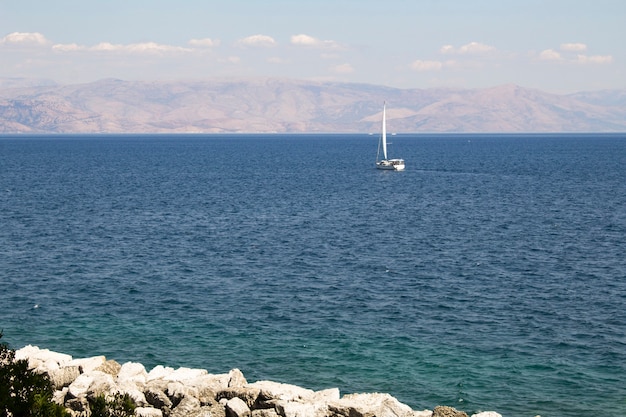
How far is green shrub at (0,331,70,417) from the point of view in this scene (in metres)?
18.0

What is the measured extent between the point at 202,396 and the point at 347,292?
2479cm

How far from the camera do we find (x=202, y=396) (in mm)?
30406

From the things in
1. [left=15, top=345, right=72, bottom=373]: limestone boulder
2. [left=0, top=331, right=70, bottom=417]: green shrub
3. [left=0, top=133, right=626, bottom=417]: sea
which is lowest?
[left=0, top=133, right=626, bottom=417]: sea

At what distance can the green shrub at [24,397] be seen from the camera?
18.0 m

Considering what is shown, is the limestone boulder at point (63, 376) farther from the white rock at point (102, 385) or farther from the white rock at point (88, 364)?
the white rock at point (102, 385)

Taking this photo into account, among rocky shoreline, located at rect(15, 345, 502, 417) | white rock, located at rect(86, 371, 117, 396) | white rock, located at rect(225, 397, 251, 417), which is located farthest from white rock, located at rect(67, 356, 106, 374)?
white rock, located at rect(225, 397, 251, 417)

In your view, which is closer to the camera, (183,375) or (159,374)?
(183,375)

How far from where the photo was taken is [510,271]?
61.2 meters

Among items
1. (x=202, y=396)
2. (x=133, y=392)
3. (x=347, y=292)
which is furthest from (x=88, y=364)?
(x=347, y=292)

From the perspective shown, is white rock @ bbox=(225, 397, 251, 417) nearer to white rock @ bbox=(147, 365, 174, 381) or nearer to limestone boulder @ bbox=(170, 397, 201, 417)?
limestone boulder @ bbox=(170, 397, 201, 417)

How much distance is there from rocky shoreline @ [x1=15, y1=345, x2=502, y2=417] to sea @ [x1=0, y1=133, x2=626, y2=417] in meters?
6.18

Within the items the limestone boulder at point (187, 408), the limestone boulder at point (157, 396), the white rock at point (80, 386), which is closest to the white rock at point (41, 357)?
the white rock at point (80, 386)

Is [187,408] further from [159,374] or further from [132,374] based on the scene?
[132,374]

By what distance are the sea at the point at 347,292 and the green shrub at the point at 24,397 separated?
758 inches
